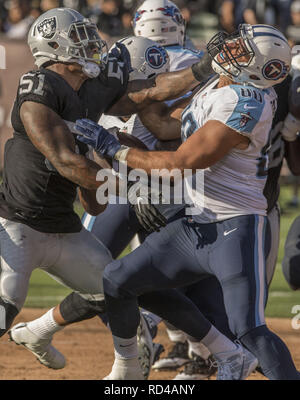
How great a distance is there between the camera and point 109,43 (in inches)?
539

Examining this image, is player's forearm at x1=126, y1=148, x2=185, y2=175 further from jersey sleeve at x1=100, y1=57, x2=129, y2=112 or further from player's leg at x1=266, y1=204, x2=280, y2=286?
player's leg at x1=266, y1=204, x2=280, y2=286

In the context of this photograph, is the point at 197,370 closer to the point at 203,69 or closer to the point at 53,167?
the point at 53,167

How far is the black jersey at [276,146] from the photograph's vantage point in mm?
5715

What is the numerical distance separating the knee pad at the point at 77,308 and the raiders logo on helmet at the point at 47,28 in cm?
155

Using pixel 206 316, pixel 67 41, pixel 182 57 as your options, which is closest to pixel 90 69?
pixel 67 41

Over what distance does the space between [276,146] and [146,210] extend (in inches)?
62.4

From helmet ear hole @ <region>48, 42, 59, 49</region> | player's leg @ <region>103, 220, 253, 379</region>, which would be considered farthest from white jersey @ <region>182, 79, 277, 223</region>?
helmet ear hole @ <region>48, 42, 59, 49</region>

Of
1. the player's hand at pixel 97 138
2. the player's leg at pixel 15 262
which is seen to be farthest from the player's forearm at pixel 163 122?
the player's leg at pixel 15 262

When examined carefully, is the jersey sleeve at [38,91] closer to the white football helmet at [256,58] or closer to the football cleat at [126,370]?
the white football helmet at [256,58]

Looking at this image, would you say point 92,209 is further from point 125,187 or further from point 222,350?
point 222,350

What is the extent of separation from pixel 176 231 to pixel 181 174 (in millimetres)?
410

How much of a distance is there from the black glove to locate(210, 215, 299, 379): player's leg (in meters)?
0.33
